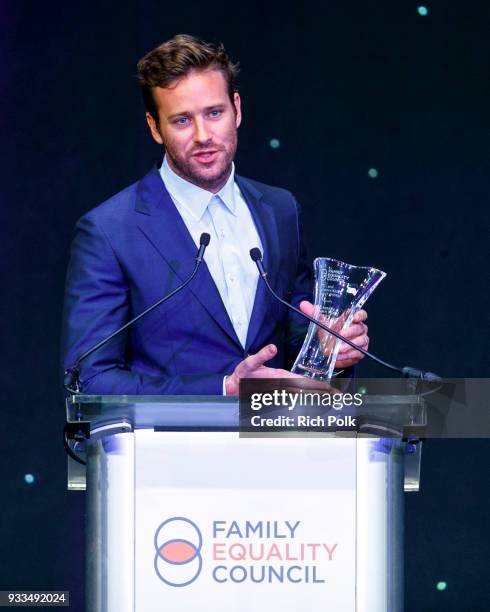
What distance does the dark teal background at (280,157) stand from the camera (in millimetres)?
2850

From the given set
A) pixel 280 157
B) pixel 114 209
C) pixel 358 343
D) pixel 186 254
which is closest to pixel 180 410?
pixel 358 343

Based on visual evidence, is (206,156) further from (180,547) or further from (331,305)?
(180,547)

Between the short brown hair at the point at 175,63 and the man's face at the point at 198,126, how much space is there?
0.04 feet

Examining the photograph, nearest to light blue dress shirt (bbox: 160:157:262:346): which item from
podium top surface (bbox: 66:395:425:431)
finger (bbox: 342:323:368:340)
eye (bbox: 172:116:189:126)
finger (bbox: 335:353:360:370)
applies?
eye (bbox: 172:116:189:126)

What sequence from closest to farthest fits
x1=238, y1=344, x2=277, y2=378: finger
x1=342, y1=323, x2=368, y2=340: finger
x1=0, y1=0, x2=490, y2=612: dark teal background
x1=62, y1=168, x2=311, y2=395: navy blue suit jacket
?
x1=238, y1=344, x2=277, y2=378: finger < x1=342, y1=323, x2=368, y2=340: finger < x1=62, y1=168, x2=311, y2=395: navy blue suit jacket < x1=0, y1=0, x2=490, y2=612: dark teal background

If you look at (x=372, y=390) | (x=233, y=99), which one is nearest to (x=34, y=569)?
(x=233, y=99)

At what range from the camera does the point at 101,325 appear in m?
2.19

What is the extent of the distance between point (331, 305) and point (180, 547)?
0.50m

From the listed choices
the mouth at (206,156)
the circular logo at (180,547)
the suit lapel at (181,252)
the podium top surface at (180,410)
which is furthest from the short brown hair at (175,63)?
the circular logo at (180,547)

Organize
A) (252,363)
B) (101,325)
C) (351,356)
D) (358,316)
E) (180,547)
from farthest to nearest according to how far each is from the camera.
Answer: (101,325) → (351,356) → (358,316) → (252,363) → (180,547)

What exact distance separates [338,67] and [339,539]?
1.55 m

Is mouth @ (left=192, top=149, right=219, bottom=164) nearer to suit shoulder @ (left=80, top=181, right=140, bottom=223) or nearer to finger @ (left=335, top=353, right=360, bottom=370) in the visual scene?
suit shoulder @ (left=80, top=181, right=140, bottom=223)

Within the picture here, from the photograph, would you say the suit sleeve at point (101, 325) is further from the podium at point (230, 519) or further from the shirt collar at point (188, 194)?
the podium at point (230, 519)

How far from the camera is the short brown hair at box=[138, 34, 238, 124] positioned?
2.37 meters
